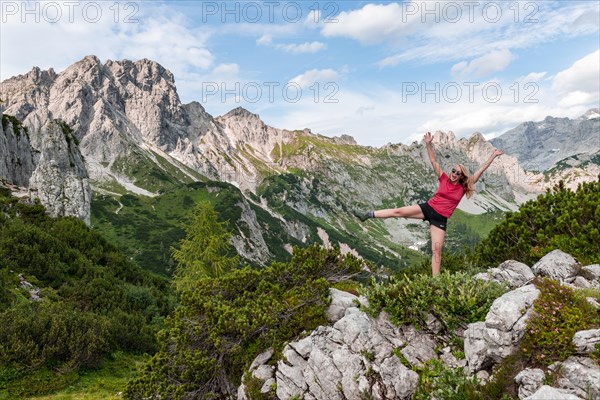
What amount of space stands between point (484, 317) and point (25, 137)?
109 meters

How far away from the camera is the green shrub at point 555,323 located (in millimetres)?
6916

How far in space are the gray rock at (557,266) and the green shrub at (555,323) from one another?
359cm

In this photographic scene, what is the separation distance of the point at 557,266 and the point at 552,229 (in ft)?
7.47

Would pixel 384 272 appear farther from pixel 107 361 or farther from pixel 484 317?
pixel 107 361

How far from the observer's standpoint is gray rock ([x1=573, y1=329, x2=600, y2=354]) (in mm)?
6609

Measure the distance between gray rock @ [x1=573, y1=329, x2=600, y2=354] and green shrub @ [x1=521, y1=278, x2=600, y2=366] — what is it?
92 mm

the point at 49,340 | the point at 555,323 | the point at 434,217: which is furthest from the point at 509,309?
the point at 49,340

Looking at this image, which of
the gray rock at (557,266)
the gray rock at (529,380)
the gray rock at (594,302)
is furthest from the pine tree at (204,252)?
the gray rock at (594,302)

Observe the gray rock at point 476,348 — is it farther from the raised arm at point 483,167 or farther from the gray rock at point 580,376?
the raised arm at point 483,167

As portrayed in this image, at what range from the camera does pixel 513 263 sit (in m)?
11.8

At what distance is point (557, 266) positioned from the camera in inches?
446

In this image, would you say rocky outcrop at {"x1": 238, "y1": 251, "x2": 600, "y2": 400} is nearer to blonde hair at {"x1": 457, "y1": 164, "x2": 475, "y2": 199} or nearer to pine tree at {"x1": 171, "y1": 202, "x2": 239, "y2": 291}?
blonde hair at {"x1": 457, "y1": 164, "x2": 475, "y2": 199}

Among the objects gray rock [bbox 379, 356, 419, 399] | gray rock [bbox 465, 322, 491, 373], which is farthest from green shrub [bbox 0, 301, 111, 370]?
gray rock [bbox 465, 322, 491, 373]

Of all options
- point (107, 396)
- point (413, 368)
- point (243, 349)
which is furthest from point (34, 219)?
point (413, 368)
